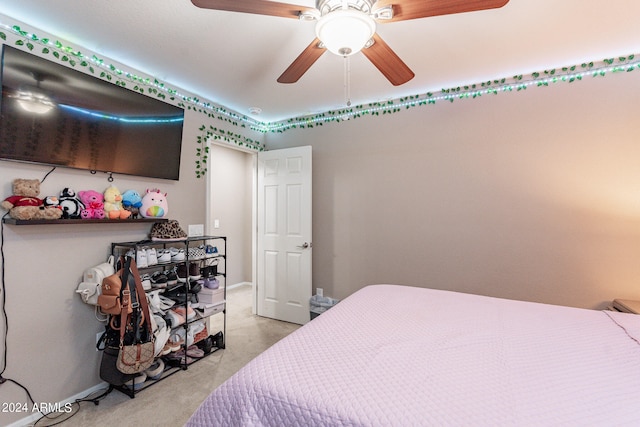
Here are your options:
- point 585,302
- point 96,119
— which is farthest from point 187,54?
point 585,302

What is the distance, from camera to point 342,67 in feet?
7.69

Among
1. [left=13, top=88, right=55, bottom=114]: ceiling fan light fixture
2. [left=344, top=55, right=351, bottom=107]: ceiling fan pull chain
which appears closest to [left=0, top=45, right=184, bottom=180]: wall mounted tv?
[left=13, top=88, right=55, bottom=114]: ceiling fan light fixture

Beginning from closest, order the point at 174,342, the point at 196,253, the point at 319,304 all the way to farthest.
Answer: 1. the point at 174,342
2. the point at 196,253
3. the point at 319,304

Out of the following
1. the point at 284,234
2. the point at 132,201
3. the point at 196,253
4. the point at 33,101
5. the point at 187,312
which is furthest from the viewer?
the point at 284,234

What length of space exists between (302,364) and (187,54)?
7.50 ft

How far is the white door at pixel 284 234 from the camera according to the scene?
3295mm

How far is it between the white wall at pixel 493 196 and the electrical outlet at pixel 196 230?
4.21 feet

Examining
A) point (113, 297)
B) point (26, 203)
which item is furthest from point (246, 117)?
point (113, 297)

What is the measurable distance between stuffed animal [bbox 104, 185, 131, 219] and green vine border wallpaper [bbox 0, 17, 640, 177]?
2.71 ft

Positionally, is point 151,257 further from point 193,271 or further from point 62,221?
point 62,221

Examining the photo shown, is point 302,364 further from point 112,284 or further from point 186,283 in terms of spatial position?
point 186,283

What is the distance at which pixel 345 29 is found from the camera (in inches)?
49.1

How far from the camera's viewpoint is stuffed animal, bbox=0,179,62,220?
1.63 m

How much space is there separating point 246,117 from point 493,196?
284cm
